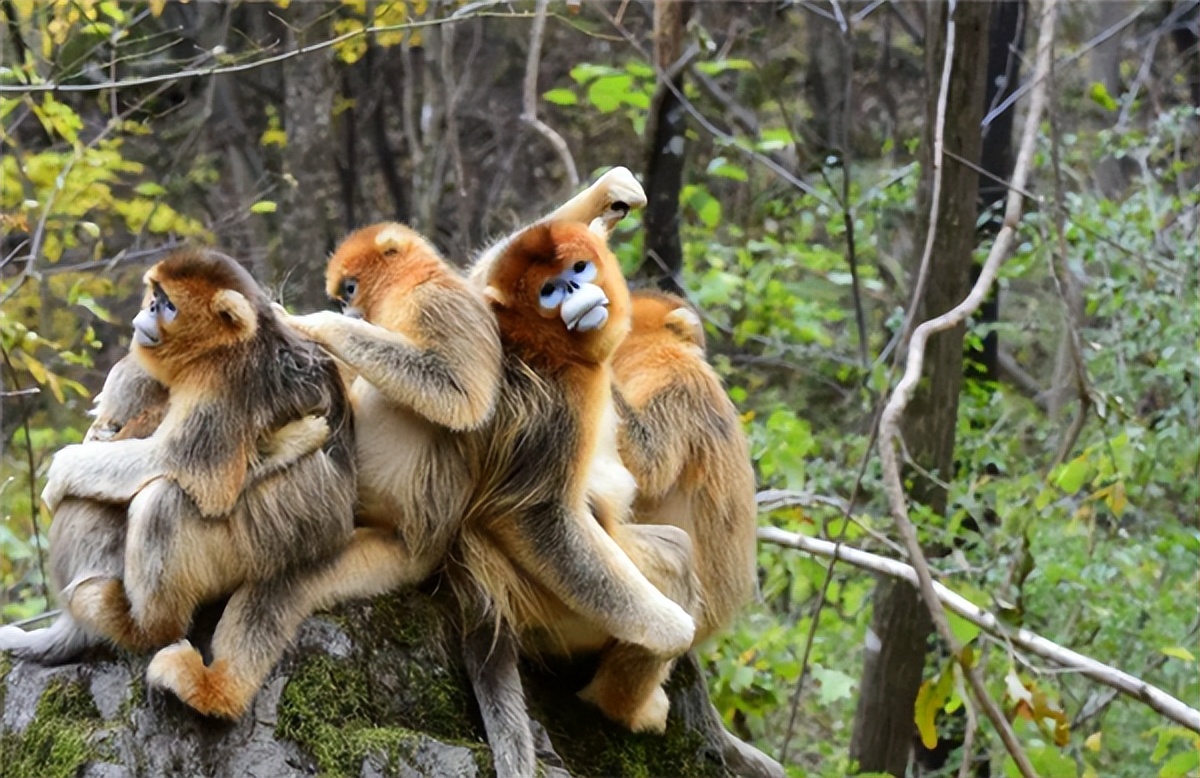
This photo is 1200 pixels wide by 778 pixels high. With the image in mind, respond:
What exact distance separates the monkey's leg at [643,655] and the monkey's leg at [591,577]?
190 mm

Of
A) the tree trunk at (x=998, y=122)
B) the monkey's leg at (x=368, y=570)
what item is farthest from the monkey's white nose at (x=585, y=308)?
the tree trunk at (x=998, y=122)

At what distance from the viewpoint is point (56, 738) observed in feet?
9.45

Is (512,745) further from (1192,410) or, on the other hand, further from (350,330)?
(1192,410)

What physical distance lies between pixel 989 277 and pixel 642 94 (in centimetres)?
292

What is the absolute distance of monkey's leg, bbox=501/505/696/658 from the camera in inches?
122

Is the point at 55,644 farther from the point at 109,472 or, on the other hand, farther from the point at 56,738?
the point at 109,472

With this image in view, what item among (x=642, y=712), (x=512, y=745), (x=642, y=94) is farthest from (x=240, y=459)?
(x=642, y=94)

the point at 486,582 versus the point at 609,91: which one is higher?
the point at 609,91

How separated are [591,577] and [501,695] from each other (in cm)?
37

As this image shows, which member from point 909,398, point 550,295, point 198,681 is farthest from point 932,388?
point 198,681

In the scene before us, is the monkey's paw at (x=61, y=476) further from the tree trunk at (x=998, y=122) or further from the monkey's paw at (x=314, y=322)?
the tree trunk at (x=998, y=122)

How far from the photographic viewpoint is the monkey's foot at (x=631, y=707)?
3.47 meters

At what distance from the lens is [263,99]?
36.1 ft

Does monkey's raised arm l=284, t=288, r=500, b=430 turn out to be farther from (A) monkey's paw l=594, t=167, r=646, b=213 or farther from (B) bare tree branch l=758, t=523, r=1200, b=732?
(B) bare tree branch l=758, t=523, r=1200, b=732
